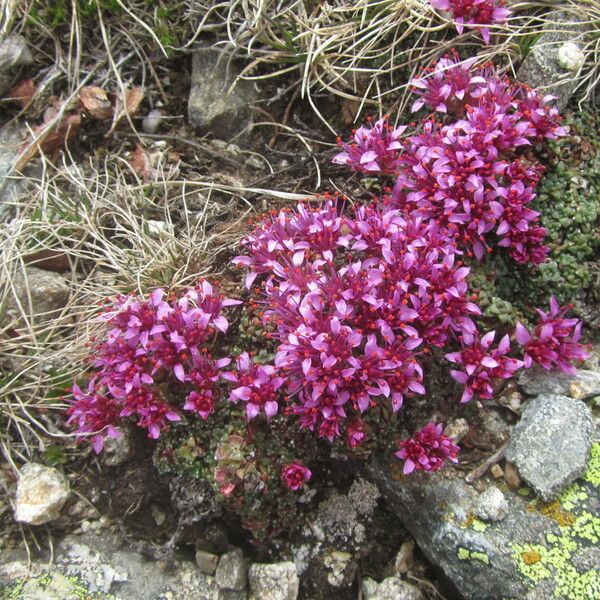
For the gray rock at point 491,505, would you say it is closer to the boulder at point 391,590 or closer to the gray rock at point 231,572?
the boulder at point 391,590

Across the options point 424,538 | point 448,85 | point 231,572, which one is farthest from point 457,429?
point 448,85

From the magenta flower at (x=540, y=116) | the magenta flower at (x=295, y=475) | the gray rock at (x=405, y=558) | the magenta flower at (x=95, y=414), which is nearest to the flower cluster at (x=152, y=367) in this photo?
the magenta flower at (x=95, y=414)

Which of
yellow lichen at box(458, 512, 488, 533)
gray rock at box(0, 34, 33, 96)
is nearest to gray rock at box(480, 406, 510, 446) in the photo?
yellow lichen at box(458, 512, 488, 533)

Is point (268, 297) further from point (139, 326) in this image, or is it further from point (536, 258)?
point (536, 258)

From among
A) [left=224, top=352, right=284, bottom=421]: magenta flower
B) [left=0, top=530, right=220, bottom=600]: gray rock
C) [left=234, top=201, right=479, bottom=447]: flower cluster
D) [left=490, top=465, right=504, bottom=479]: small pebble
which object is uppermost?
[left=234, top=201, right=479, bottom=447]: flower cluster

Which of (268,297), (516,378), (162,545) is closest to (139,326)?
(268,297)

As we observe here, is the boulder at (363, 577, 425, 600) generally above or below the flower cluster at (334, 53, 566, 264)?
below

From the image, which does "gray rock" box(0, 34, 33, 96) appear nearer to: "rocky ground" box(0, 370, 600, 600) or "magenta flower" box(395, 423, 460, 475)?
"rocky ground" box(0, 370, 600, 600)
